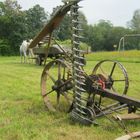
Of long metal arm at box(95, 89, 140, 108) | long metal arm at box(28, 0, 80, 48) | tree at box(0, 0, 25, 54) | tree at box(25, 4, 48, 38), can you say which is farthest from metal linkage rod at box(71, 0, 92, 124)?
tree at box(25, 4, 48, 38)

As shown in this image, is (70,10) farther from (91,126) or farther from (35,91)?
(35,91)

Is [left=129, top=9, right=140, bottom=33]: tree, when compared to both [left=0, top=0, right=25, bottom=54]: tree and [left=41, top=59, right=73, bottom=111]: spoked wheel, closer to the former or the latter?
[left=0, top=0, right=25, bottom=54]: tree

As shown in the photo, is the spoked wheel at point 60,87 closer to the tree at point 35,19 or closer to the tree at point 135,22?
the tree at point 35,19

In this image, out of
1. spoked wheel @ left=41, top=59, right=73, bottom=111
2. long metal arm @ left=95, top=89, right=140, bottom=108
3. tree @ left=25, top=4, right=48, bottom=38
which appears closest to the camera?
long metal arm @ left=95, top=89, right=140, bottom=108

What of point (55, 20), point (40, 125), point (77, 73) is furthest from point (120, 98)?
point (55, 20)

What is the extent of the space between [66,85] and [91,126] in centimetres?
115

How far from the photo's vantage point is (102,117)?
21.6 feet

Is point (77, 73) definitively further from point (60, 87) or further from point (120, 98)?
point (60, 87)

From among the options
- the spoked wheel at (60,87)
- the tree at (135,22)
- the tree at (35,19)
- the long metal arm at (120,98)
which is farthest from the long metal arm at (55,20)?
the tree at (135,22)

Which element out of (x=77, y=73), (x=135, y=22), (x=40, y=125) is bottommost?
(x=40, y=125)

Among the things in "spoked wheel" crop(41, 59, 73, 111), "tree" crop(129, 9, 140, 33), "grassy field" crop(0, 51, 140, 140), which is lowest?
"grassy field" crop(0, 51, 140, 140)

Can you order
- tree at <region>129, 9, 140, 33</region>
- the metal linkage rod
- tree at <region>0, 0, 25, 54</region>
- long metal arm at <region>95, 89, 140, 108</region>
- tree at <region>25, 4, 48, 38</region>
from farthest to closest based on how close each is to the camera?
tree at <region>129, 9, 140, 33</region> < tree at <region>25, 4, 48, 38</region> < tree at <region>0, 0, 25, 54</region> < the metal linkage rod < long metal arm at <region>95, 89, 140, 108</region>

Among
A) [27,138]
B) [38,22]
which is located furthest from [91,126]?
[38,22]

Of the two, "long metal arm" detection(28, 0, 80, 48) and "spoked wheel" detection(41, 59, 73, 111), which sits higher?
"long metal arm" detection(28, 0, 80, 48)
